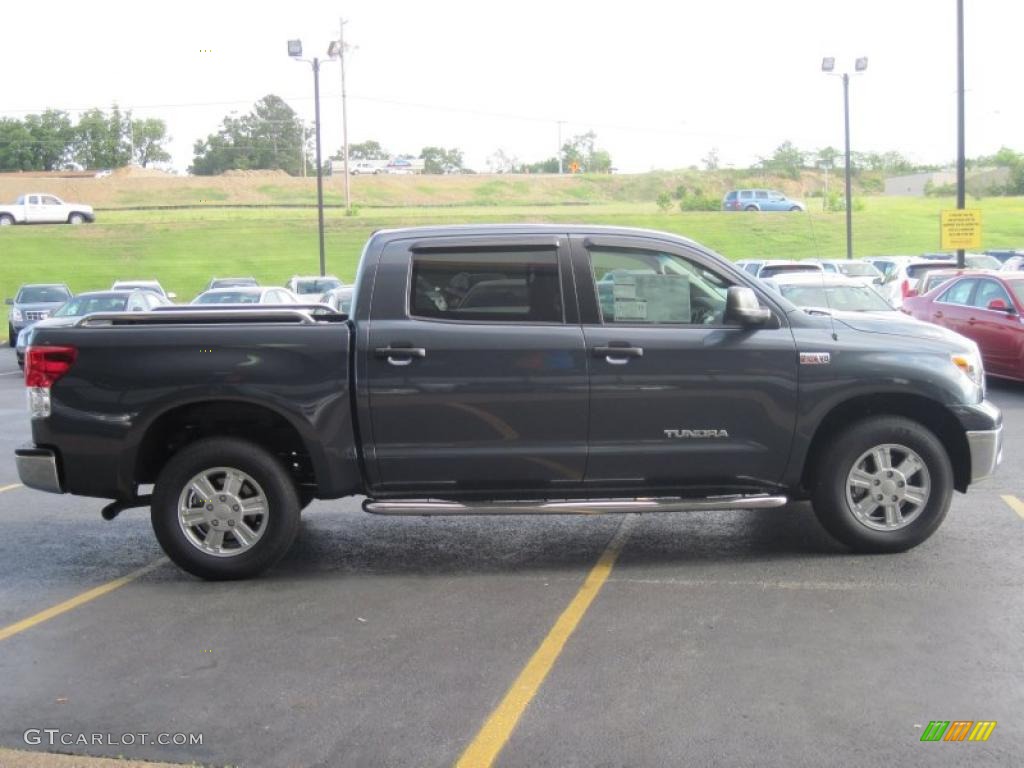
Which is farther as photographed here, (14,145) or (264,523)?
(14,145)

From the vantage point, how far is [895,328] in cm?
721

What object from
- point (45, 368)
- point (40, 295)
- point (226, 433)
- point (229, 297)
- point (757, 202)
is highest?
point (757, 202)

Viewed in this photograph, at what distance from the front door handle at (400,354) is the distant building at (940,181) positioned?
94.5 metres

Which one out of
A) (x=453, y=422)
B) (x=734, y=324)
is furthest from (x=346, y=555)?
(x=734, y=324)

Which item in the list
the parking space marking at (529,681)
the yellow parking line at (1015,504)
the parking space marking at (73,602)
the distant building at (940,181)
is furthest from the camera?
the distant building at (940,181)

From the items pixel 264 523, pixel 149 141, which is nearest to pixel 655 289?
pixel 264 523

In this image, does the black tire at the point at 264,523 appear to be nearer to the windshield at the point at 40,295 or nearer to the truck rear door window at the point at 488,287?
the truck rear door window at the point at 488,287

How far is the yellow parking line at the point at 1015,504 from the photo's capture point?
8320mm

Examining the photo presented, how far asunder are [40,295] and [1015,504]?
26.0 metres

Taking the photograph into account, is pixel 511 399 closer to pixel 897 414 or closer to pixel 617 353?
pixel 617 353

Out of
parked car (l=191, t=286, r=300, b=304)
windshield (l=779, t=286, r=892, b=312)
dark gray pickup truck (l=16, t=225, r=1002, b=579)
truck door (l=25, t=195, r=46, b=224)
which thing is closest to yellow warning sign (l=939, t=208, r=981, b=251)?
windshield (l=779, t=286, r=892, b=312)

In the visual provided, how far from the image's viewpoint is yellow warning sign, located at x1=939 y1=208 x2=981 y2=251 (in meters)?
26.2

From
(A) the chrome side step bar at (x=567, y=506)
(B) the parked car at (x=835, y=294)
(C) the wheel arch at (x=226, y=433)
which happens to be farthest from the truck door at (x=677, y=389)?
(B) the parked car at (x=835, y=294)

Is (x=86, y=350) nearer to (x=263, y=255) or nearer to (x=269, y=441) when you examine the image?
(x=269, y=441)
